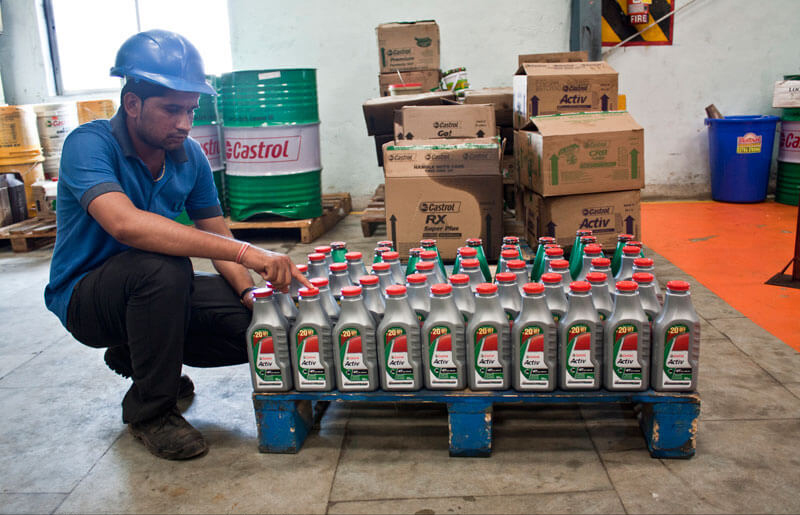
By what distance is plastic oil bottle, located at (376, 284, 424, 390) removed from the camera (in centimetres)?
193

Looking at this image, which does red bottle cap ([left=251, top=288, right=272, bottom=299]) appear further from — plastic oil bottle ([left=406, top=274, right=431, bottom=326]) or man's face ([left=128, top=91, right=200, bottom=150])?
man's face ([left=128, top=91, right=200, bottom=150])

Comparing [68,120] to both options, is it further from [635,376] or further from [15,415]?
[635,376]

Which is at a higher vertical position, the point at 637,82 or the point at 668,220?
the point at 637,82

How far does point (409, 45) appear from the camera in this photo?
223 inches

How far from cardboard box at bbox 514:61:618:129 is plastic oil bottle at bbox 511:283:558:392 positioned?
201 centimetres

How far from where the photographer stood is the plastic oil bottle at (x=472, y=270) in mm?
2141

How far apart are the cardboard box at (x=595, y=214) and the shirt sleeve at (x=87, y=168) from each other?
6.51ft

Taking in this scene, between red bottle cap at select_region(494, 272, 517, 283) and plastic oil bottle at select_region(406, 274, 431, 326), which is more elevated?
red bottle cap at select_region(494, 272, 517, 283)

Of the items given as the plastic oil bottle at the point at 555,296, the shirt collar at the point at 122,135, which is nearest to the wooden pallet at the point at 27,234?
the shirt collar at the point at 122,135

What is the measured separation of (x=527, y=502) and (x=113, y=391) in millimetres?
1736

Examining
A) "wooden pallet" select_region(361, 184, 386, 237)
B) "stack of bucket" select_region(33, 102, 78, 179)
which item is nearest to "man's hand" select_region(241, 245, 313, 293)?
"wooden pallet" select_region(361, 184, 386, 237)

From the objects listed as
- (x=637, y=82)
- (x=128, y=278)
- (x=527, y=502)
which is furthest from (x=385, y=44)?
(x=527, y=502)

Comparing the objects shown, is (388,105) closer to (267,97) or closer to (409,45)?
(267,97)

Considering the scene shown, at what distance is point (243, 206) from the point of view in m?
5.46
